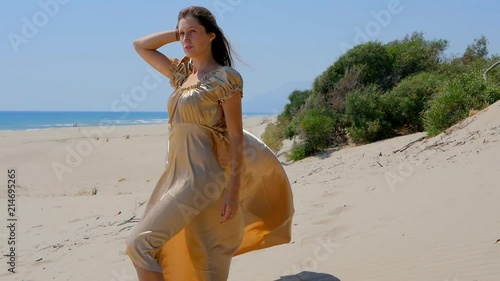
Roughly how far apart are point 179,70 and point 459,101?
383 inches

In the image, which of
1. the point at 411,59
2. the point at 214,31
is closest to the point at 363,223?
the point at 214,31

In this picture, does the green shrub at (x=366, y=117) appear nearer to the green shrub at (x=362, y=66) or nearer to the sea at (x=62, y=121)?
the green shrub at (x=362, y=66)

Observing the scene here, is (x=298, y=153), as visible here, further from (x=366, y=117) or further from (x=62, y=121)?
(x=62, y=121)

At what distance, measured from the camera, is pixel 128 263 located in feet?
20.5

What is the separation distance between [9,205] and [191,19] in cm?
784

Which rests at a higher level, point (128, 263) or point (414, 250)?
point (128, 263)

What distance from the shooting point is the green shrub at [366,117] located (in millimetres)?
14555

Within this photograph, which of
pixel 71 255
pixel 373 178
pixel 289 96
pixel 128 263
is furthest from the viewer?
pixel 289 96

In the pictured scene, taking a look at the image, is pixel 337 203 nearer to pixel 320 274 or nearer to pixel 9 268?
pixel 320 274

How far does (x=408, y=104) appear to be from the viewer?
1484 cm

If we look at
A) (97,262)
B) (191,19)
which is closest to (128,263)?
(97,262)

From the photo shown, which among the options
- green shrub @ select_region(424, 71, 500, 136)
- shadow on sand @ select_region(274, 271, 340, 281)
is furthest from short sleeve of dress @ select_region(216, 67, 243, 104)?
green shrub @ select_region(424, 71, 500, 136)

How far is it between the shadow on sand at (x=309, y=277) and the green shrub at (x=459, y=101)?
7.61 m

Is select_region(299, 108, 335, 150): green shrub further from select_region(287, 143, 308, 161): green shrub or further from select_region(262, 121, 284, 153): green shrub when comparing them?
select_region(262, 121, 284, 153): green shrub
